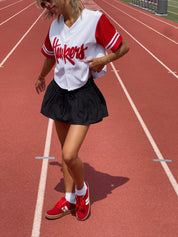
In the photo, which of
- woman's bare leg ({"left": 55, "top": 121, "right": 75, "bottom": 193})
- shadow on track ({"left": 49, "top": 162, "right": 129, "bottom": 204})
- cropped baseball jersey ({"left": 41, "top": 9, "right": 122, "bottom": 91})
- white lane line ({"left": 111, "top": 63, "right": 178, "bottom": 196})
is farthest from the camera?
white lane line ({"left": 111, "top": 63, "right": 178, "bottom": 196})

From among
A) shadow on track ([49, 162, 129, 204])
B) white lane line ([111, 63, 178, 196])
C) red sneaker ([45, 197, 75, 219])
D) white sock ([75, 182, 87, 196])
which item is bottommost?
white lane line ([111, 63, 178, 196])

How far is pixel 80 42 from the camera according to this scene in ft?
10.2

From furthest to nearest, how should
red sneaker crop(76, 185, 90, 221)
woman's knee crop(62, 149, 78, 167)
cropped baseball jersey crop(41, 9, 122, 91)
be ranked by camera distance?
red sneaker crop(76, 185, 90, 221)
woman's knee crop(62, 149, 78, 167)
cropped baseball jersey crop(41, 9, 122, 91)

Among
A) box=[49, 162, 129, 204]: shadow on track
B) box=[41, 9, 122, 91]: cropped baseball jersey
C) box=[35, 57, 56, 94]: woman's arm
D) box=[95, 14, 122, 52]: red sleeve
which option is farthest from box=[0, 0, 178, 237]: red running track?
box=[95, 14, 122, 52]: red sleeve

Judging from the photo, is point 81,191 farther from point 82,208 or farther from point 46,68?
point 46,68

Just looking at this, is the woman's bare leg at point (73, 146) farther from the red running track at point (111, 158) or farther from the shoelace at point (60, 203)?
the red running track at point (111, 158)

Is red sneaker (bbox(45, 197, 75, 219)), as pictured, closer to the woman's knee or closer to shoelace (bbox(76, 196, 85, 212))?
shoelace (bbox(76, 196, 85, 212))

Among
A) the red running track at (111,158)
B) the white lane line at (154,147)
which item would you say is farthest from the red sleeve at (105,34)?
the white lane line at (154,147)

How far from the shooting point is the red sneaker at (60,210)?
12.0 feet

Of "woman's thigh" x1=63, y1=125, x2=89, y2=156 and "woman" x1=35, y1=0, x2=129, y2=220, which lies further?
"woman's thigh" x1=63, y1=125, x2=89, y2=156

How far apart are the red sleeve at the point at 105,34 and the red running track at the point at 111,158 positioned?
1510mm

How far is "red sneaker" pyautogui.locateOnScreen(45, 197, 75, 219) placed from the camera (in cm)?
364

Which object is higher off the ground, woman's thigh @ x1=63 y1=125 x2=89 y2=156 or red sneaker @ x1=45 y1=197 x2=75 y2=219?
woman's thigh @ x1=63 y1=125 x2=89 y2=156

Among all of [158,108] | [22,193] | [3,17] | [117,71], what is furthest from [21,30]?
[22,193]
